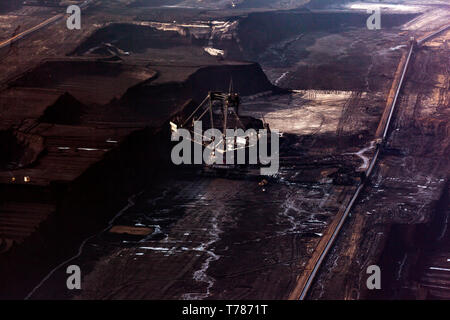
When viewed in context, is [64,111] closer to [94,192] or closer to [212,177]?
[94,192]

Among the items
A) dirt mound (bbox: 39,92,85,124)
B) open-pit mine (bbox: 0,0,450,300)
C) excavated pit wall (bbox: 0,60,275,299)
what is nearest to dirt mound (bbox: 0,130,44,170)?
open-pit mine (bbox: 0,0,450,300)

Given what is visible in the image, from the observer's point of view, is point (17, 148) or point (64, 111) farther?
point (64, 111)

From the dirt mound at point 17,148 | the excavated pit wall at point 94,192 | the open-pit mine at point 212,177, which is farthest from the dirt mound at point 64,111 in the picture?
the excavated pit wall at point 94,192

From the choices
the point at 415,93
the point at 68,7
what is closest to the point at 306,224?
the point at 415,93

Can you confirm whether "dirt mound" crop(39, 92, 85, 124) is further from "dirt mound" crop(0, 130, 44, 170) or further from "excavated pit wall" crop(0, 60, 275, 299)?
"excavated pit wall" crop(0, 60, 275, 299)

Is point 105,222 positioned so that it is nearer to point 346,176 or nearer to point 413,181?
point 346,176

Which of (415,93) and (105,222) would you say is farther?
(415,93)

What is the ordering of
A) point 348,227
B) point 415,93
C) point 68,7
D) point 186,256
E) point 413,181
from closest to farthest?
point 186,256 → point 348,227 → point 413,181 → point 415,93 → point 68,7

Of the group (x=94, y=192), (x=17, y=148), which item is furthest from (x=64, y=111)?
(x=94, y=192)
